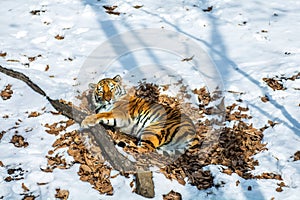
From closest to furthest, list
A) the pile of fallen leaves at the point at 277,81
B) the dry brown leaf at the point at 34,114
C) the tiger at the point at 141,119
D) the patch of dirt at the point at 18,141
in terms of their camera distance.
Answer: the tiger at the point at 141,119
the patch of dirt at the point at 18,141
the dry brown leaf at the point at 34,114
the pile of fallen leaves at the point at 277,81

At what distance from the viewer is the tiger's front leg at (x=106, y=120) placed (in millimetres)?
5262

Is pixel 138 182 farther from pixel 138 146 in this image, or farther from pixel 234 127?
pixel 234 127

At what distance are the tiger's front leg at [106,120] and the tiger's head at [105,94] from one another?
0.71ft

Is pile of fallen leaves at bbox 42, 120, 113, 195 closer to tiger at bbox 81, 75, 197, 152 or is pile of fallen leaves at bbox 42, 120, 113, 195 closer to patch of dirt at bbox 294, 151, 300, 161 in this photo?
tiger at bbox 81, 75, 197, 152

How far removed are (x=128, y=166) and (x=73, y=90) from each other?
2.35 meters

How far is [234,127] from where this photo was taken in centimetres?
555

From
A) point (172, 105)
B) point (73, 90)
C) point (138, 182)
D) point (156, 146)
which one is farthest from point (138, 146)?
point (73, 90)

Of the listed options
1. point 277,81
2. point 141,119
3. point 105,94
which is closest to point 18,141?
point 105,94

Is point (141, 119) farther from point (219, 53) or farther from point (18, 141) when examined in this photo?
point (219, 53)

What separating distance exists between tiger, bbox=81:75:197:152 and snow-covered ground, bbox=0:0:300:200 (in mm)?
515

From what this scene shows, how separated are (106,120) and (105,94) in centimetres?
43

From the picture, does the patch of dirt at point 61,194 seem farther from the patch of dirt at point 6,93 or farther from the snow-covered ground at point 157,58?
the patch of dirt at point 6,93

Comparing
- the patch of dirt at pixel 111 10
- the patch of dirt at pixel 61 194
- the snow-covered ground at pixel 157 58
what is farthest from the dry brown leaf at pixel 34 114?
the patch of dirt at pixel 111 10

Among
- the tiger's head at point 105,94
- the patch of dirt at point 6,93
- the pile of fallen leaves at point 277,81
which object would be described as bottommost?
the patch of dirt at point 6,93
